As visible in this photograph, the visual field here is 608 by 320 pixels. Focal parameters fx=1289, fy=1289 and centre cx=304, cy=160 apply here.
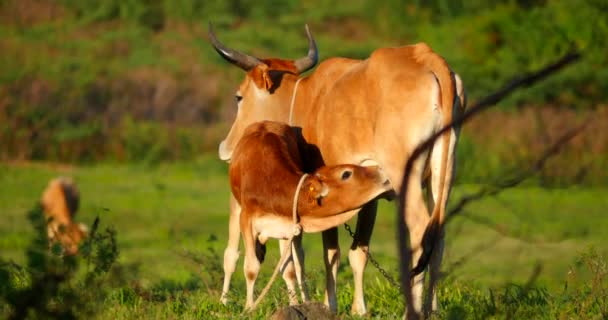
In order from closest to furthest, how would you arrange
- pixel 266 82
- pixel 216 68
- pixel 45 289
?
pixel 45 289 → pixel 266 82 → pixel 216 68

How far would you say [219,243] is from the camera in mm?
18953

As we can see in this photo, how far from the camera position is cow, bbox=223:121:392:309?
7789mm

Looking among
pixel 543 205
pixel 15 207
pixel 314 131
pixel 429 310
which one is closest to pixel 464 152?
pixel 543 205

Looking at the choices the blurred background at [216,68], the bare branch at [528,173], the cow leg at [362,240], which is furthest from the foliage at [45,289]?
the blurred background at [216,68]

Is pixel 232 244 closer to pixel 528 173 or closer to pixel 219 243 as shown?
pixel 528 173

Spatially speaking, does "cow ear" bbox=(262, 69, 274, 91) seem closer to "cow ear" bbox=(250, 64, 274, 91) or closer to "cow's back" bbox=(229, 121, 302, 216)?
"cow ear" bbox=(250, 64, 274, 91)

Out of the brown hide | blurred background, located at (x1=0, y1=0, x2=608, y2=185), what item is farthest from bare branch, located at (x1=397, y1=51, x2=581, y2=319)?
blurred background, located at (x1=0, y1=0, x2=608, y2=185)

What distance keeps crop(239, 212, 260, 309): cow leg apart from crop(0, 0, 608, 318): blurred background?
2.58 metres

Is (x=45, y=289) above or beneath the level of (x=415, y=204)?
above

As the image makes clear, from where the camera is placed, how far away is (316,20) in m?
44.5

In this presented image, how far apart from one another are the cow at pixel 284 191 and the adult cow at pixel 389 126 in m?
0.35

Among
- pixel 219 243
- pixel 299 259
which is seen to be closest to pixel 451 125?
pixel 299 259

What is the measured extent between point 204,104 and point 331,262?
78.9ft

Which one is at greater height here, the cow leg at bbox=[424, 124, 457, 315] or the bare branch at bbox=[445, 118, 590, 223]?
the bare branch at bbox=[445, 118, 590, 223]
